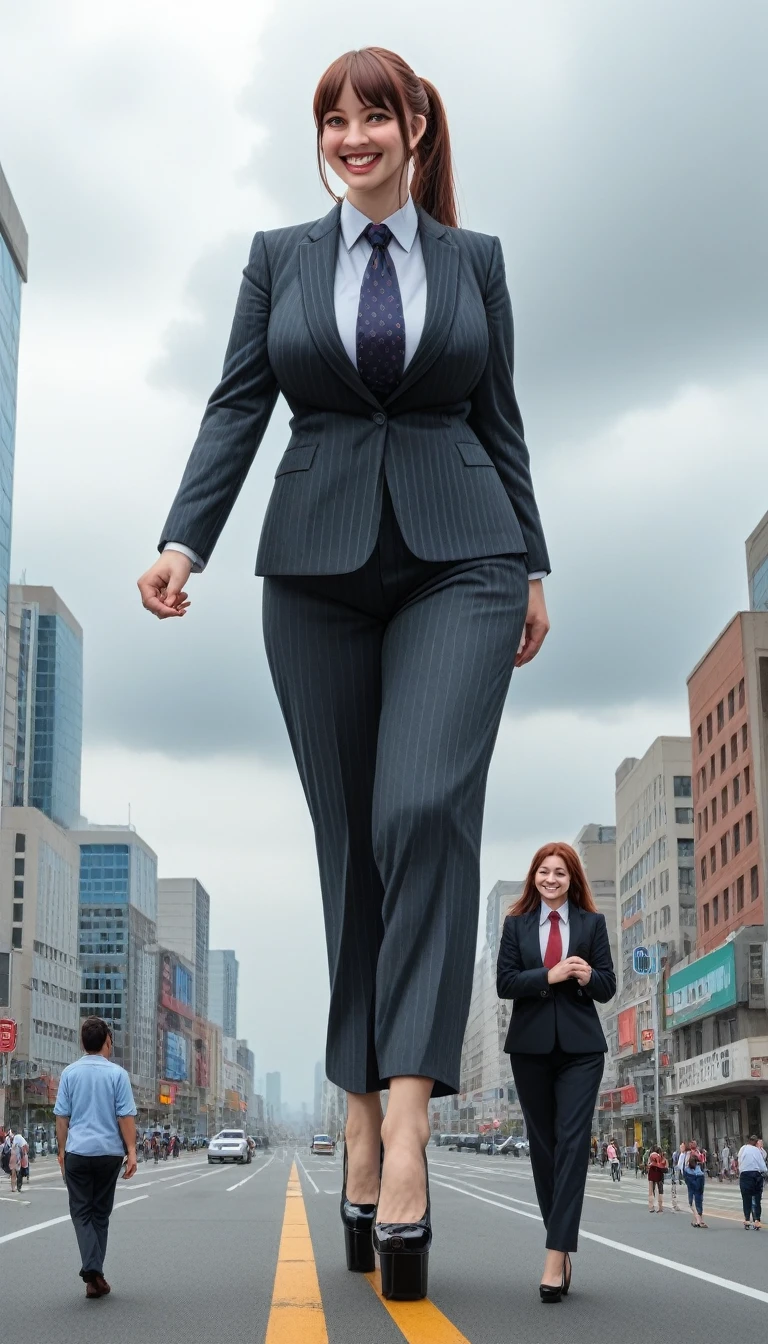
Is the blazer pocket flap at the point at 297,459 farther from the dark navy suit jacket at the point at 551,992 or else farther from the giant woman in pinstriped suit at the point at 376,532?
the dark navy suit jacket at the point at 551,992

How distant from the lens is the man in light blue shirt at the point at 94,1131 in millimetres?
5887

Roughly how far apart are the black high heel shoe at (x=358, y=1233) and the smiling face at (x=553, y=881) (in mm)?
1099

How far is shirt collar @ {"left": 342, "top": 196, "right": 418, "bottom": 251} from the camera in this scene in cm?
381

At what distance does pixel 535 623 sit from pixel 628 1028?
341 ft

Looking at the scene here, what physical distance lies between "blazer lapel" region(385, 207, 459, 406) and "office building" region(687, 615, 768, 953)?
2726 inches

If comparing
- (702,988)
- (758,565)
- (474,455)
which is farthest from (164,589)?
(758,565)

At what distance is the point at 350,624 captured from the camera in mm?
3701

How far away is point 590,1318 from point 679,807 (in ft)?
334

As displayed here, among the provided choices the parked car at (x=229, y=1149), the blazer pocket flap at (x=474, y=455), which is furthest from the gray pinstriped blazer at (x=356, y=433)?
the parked car at (x=229, y=1149)

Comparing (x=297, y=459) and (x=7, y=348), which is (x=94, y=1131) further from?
(x=7, y=348)

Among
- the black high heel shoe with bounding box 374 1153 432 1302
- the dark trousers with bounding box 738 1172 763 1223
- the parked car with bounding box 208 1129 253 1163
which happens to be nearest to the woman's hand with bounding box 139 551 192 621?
the black high heel shoe with bounding box 374 1153 432 1302

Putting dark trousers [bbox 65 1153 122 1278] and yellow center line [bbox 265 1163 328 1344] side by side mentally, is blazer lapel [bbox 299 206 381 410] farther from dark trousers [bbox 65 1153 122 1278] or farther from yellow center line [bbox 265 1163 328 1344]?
dark trousers [bbox 65 1153 122 1278]

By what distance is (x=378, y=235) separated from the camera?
3.77 m

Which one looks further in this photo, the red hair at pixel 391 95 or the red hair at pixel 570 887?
the red hair at pixel 570 887
